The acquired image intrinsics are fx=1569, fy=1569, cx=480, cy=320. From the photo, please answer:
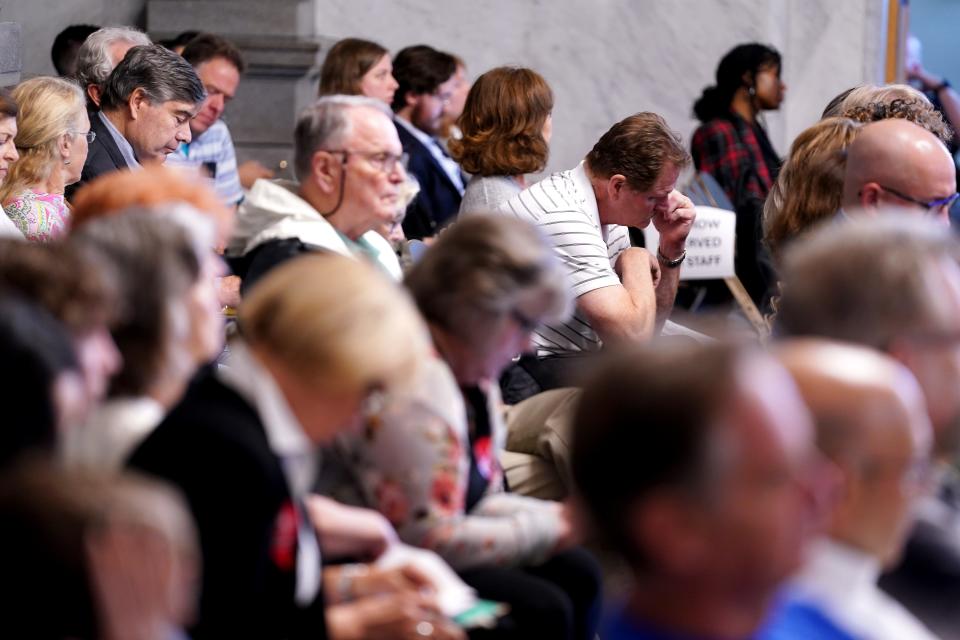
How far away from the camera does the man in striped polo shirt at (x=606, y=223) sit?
455 centimetres

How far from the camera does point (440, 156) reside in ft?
21.6

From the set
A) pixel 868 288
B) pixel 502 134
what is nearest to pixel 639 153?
pixel 502 134

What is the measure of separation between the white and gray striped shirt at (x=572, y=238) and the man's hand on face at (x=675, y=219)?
0.19 metres

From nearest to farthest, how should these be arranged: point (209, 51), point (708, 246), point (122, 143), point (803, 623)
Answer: point (803, 623) < point (122, 143) < point (708, 246) < point (209, 51)

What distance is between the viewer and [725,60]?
765cm

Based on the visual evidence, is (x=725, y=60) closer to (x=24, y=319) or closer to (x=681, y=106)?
(x=681, y=106)

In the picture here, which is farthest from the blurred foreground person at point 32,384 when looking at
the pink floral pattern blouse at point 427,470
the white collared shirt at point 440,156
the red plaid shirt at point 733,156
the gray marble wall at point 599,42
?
the gray marble wall at point 599,42

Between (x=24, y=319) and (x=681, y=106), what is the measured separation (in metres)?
6.84

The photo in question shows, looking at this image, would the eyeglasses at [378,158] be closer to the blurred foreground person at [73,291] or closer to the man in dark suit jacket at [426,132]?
the blurred foreground person at [73,291]

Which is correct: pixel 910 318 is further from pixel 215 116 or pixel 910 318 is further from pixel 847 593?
pixel 215 116

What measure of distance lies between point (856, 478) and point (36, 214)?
326cm

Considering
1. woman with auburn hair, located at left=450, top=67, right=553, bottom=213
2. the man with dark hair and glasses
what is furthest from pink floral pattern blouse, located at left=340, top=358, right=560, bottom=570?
woman with auburn hair, located at left=450, top=67, right=553, bottom=213

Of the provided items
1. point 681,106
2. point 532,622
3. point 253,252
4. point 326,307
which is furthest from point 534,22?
point 326,307

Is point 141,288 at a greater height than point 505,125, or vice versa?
point 141,288
